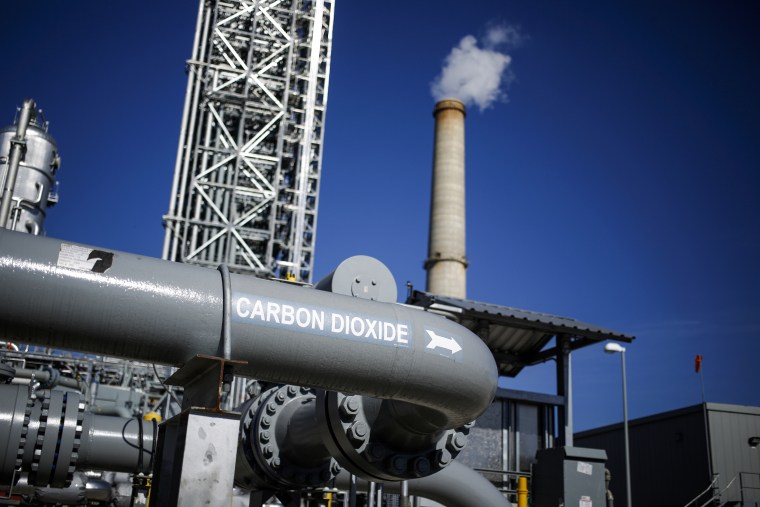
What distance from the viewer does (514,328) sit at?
18734 mm

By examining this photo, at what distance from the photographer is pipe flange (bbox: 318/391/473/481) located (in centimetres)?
535

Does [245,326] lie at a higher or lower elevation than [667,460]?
lower

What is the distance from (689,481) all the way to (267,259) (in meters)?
16.7

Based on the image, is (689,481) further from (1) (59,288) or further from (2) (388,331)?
(1) (59,288)

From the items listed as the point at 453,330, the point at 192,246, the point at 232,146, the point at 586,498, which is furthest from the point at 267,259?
the point at 453,330

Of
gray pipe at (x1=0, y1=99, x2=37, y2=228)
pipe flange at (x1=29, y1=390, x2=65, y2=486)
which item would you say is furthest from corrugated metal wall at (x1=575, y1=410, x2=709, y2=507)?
pipe flange at (x1=29, y1=390, x2=65, y2=486)

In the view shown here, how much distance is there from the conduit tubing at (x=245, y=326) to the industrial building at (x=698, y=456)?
1978cm

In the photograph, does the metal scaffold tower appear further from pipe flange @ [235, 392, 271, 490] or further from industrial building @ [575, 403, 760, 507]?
pipe flange @ [235, 392, 271, 490]

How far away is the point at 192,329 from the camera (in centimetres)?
423

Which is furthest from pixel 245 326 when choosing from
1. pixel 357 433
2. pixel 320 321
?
pixel 357 433

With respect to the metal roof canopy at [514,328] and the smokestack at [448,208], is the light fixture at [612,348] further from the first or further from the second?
the smokestack at [448,208]

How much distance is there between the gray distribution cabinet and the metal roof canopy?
28.7 feet

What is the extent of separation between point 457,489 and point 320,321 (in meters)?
4.21

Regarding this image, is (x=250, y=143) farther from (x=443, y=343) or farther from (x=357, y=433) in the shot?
(x=443, y=343)
